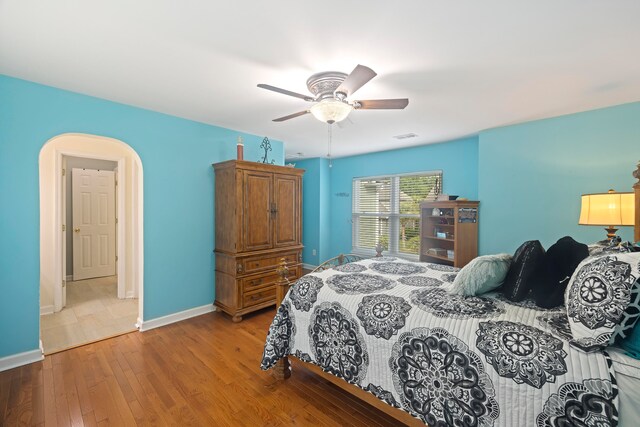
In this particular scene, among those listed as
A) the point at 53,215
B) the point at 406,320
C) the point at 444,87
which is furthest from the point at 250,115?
the point at 53,215

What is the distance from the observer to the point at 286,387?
2.15 m

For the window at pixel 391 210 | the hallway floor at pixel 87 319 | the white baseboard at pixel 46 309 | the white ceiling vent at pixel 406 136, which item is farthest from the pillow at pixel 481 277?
the white baseboard at pixel 46 309

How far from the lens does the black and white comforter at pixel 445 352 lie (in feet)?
3.80

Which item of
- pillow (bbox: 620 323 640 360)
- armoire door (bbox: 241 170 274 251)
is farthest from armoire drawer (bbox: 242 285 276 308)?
pillow (bbox: 620 323 640 360)

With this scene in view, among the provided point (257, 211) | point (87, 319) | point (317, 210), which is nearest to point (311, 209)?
point (317, 210)

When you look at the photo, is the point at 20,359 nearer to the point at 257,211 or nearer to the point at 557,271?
the point at 257,211

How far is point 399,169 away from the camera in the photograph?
4996 millimetres

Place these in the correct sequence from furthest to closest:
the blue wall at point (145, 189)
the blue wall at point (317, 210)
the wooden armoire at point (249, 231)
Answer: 1. the blue wall at point (317, 210)
2. the wooden armoire at point (249, 231)
3. the blue wall at point (145, 189)

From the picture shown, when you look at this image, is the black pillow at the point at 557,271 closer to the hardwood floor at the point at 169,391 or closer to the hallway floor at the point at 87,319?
the hardwood floor at the point at 169,391

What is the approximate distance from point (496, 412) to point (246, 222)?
9.37 ft

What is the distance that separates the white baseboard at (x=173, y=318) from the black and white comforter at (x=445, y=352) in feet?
5.76

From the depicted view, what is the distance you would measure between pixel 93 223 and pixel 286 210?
13.1 ft

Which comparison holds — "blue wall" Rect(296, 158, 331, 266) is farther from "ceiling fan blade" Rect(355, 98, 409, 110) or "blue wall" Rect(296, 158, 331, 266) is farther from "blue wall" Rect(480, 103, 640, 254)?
"ceiling fan blade" Rect(355, 98, 409, 110)

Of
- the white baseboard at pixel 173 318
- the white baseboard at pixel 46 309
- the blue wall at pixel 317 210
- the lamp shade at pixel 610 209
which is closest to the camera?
the lamp shade at pixel 610 209
